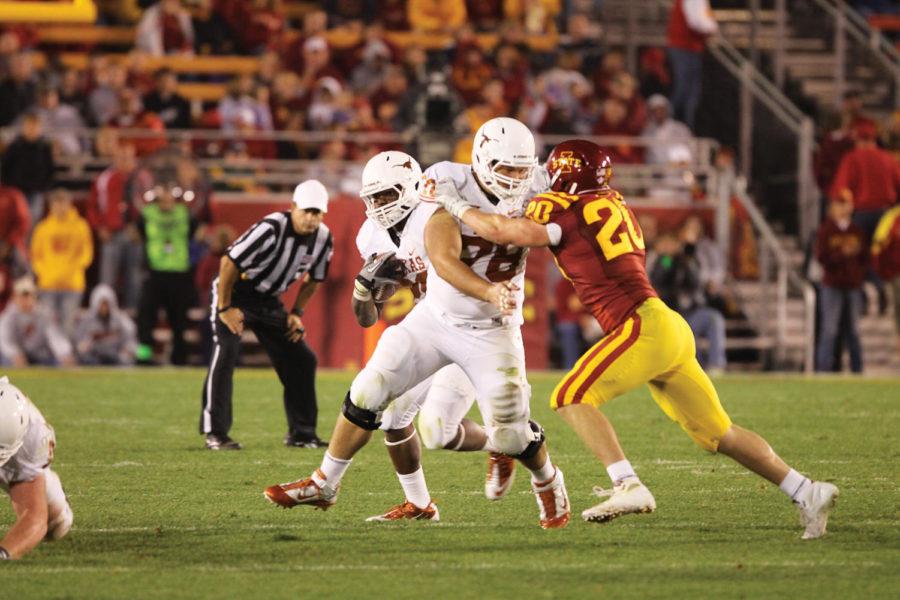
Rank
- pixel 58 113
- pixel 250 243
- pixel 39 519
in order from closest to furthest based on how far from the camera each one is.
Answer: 1. pixel 39 519
2. pixel 250 243
3. pixel 58 113

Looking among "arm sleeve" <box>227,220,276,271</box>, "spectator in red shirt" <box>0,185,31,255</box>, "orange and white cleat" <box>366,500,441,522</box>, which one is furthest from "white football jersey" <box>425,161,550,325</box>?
"spectator in red shirt" <box>0,185,31,255</box>

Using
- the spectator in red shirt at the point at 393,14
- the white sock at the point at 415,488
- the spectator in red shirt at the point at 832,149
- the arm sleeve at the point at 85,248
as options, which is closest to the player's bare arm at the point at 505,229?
the white sock at the point at 415,488

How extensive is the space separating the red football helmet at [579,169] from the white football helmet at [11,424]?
2.18 m

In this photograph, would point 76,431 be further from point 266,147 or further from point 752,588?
point 266,147

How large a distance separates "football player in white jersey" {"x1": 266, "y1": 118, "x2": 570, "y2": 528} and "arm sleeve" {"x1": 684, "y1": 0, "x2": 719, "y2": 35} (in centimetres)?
1020

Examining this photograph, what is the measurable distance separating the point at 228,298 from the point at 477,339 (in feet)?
10.0

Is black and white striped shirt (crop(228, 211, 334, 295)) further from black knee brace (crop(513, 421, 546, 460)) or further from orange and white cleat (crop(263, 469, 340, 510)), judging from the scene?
black knee brace (crop(513, 421, 546, 460))

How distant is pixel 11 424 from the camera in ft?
17.9

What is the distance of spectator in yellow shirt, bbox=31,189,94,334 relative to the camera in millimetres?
14062

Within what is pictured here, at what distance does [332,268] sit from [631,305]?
8027 millimetres

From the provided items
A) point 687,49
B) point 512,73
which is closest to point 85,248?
point 512,73

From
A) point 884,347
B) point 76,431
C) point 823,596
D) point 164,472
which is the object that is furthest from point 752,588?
point 884,347

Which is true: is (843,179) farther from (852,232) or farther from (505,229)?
(505,229)

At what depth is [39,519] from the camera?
220 inches
